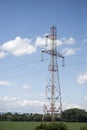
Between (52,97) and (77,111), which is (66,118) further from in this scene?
(52,97)

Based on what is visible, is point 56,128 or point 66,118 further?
point 66,118

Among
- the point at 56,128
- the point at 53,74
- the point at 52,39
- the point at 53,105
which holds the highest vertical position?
the point at 52,39

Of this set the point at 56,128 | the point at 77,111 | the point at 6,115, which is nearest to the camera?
the point at 56,128

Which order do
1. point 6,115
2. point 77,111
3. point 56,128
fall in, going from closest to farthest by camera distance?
1. point 56,128
2. point 77,111
3. point 6,115

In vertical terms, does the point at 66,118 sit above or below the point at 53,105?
above

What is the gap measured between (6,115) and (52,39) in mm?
93525

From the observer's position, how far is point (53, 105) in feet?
118

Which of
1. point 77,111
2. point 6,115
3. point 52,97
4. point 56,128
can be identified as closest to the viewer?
point 56,128

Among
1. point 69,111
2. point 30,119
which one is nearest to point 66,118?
point 69,111

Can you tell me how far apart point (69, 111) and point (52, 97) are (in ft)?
281

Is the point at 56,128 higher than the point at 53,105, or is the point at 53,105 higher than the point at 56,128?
the point at 53,105

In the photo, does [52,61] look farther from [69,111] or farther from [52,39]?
[69,111]

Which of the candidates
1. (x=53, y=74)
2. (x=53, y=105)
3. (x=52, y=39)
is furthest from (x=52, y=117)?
(x=52, y=39)

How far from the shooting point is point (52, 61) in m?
37.3
